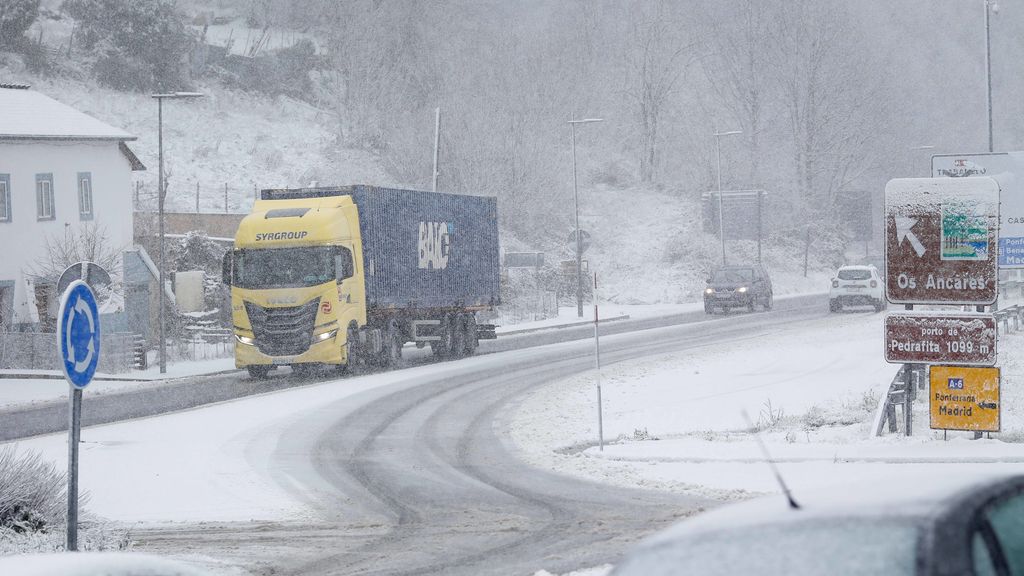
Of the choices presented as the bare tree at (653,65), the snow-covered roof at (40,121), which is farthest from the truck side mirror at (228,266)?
the bare tree at (653,65)

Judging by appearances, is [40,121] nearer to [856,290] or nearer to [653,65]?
[856,290]

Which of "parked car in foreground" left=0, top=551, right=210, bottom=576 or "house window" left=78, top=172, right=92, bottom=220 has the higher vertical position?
"house window" left=78, top=172, right=92, bottom=220

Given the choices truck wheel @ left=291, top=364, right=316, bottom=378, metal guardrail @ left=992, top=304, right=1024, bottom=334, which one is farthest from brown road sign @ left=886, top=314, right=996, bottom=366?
metal guardrail @ left=992, top=304, right=1024, bottom=334

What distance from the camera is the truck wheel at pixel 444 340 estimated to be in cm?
3359

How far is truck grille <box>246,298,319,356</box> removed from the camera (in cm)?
2828

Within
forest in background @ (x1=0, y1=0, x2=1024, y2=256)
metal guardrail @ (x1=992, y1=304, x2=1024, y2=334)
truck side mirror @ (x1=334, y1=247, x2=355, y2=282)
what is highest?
forest in background @ (x1=0, y1=0, x2=1024, y2=256)

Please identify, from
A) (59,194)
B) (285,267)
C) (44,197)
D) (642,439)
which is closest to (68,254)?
(44,197)

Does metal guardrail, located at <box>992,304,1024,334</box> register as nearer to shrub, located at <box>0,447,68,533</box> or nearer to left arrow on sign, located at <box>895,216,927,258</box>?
left arrow on sign, located at <box>895,216,927,258</box>

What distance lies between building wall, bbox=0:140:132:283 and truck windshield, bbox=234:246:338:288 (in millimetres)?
13025

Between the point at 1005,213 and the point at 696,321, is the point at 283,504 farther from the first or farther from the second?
the point at 696,321

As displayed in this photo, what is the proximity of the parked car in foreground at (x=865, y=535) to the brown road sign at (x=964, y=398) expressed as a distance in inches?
450

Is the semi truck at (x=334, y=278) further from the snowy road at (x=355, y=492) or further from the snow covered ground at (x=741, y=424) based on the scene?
the snow covered ground at (x=741, y=424)

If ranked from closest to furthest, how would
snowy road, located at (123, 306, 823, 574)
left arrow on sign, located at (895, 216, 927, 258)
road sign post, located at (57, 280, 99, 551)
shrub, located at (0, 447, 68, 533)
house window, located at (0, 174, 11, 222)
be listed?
1. road sign post, located at (57, 280, 99, 551)
2. snowy road, located at (123, 306, 823, 574)
3. shrub, located at (0, 447, 68, 533)
4. left arrow on sign, located at (895, 216, 927, 258)
5. house window, located at (0, 174, 11, 222)

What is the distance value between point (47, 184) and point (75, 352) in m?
37.8
